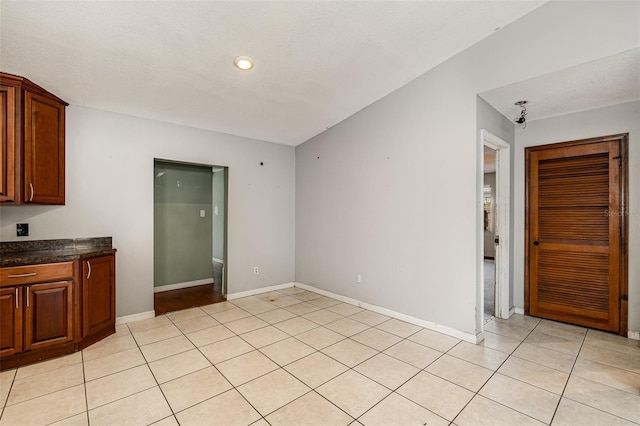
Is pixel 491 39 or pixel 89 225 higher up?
pixel 491 39

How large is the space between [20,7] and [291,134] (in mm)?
3281

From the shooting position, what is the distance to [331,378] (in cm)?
237

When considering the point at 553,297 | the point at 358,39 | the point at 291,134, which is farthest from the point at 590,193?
the point at 291,134

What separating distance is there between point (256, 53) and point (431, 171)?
2284 millimetres

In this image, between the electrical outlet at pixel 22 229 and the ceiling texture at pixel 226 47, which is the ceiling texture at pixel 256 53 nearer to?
the ceiling texture at pixel 226 47

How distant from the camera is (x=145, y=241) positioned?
3760 millimetres

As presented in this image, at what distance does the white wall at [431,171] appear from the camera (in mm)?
2441

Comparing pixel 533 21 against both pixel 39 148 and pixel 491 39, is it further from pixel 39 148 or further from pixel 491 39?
pixel 39 148

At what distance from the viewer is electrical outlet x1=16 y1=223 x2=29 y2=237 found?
9.80 feet

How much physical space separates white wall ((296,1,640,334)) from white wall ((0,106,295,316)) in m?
1.29

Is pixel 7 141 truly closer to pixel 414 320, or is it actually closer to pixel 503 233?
pixel 414 320

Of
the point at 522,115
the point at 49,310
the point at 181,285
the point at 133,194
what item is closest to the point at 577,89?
the point at 522,115

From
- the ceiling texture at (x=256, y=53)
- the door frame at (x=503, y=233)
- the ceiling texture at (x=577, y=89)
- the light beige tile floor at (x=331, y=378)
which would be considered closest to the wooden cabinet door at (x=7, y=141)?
the ceiling texture at (x=256, y=53)

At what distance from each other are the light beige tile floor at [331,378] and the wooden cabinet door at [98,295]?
208 mm
